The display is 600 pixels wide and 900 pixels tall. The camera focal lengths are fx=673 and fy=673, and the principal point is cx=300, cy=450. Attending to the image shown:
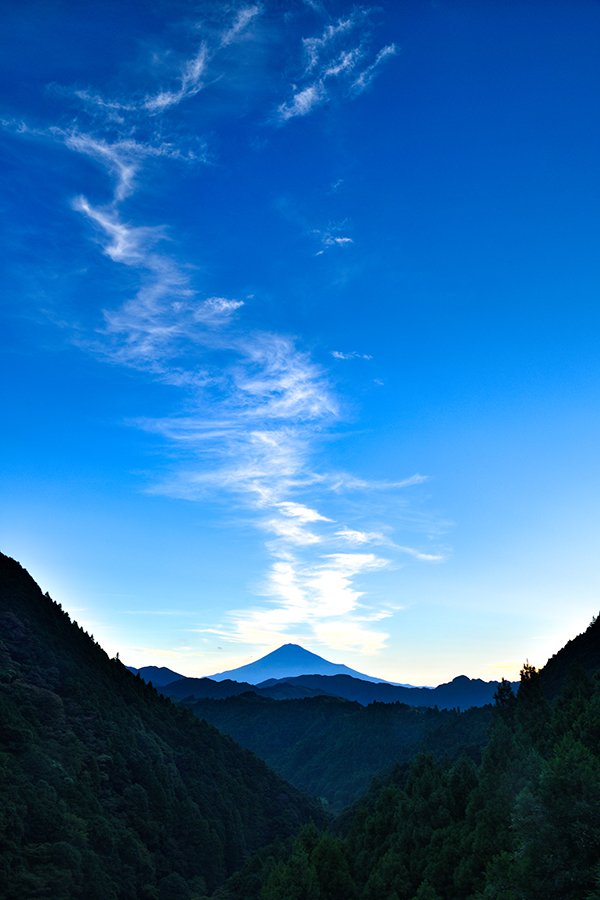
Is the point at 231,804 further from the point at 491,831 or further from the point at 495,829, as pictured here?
the point at 491,831

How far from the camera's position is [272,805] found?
186 metres

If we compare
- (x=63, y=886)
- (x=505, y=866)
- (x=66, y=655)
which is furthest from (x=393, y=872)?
(x=66, y=655)

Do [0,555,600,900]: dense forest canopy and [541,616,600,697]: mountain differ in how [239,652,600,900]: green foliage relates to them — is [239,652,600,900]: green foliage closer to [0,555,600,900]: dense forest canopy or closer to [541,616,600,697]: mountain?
[0,555,600,900]: dense forest canopy

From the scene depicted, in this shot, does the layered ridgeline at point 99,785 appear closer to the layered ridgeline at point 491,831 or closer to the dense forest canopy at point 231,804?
the dense forest canopy at point 231,804

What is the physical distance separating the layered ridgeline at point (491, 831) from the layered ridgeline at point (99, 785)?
74.0 ft

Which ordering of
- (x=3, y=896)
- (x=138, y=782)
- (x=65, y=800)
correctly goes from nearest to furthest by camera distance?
1. (x=3, y=896)
2. (x=65, y=800)
3. (x=138, y=782)

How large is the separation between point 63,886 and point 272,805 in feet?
340

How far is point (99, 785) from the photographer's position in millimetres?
127250

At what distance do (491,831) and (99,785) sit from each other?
89867 mm

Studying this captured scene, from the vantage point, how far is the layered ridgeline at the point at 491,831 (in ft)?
132

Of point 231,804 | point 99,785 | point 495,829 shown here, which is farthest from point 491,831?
point 231,804

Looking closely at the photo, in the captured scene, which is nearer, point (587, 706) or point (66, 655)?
point (587, 706)

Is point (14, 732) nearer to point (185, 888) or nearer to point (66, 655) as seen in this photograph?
point (185, 888)

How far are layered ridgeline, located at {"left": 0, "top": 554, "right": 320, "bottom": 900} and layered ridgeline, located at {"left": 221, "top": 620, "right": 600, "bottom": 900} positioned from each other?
22569 mm
